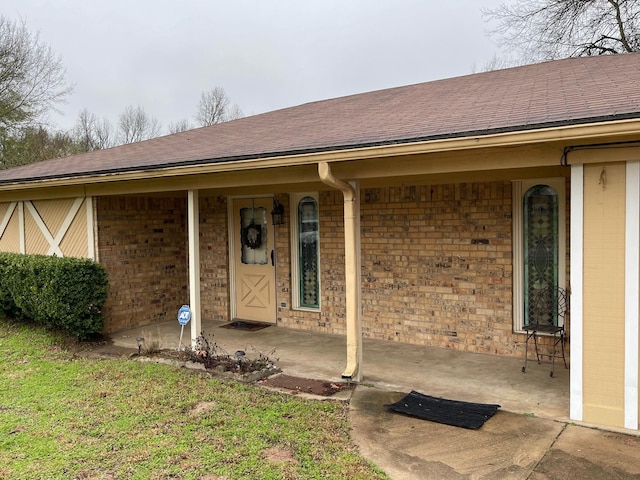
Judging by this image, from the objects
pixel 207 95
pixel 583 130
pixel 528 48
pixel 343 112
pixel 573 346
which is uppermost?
pixel 207 95

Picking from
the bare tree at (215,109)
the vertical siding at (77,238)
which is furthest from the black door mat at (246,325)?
the bare tree at (215,109)

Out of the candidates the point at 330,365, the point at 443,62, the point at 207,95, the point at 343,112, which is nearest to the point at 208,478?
the point at 330,365

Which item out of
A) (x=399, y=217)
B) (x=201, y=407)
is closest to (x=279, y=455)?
(x=201, y=407)

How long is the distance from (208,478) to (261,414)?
115 cm

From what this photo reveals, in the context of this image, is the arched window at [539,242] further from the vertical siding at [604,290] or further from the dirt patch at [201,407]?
the dirt patch at [201,407]

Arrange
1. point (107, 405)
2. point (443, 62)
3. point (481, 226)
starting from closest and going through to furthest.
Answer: point (107, 405)
point (481, 226)
point (443, 62)

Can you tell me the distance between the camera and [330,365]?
20.9 ft

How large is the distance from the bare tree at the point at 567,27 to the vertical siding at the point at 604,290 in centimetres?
1459

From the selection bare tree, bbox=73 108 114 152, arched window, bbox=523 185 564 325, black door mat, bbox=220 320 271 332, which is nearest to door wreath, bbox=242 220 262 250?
black door mat, bbox=220 320 271 332

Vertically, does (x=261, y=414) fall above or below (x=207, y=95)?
below

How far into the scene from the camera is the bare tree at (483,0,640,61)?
53.5 feet

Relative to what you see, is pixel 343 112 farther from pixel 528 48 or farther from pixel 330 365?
pixel 528 48

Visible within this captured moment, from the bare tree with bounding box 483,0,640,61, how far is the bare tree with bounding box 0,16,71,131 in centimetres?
1720

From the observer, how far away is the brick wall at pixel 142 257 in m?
8.40
